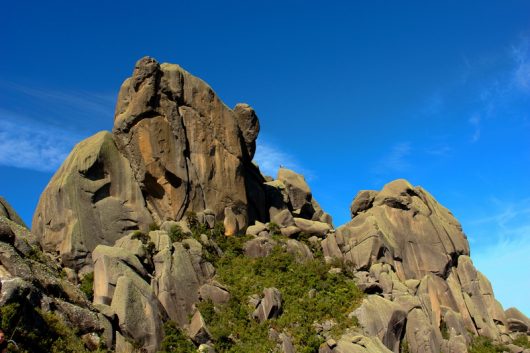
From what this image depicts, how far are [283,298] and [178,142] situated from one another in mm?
18392

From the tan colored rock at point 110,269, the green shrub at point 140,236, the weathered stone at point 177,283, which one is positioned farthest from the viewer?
the green shrub at point 140,236

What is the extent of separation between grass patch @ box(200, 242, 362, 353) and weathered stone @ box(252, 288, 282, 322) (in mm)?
584

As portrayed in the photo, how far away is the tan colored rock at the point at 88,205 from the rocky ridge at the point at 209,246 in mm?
114

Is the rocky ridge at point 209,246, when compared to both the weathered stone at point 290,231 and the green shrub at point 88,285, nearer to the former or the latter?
the weathered stone at point 290,231

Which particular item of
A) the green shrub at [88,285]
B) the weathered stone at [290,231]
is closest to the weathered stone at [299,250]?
the weathered stone at [290,231]

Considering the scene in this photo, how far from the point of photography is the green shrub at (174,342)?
37750 mm

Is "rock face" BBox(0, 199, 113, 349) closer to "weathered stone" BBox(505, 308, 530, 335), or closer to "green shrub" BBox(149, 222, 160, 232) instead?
"green shrub" BBox(149, 222, 160, 232)

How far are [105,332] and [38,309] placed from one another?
602cm

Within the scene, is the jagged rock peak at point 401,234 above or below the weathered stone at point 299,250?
above

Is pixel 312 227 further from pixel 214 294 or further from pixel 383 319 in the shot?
pixel 214 294

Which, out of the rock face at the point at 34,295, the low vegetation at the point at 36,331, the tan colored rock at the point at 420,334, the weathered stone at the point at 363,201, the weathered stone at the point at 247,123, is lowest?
the low vegetation at the point at 36,331

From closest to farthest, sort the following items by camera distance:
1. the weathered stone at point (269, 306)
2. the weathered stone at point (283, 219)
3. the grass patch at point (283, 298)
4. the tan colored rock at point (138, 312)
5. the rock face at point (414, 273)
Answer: the tan colored rock at point (138, 312) < the grass patch at point (283, 298) < the weathered stone at point (269, 306) < the rock face at point (414, 273) < the weathered stone at point (283, 219)

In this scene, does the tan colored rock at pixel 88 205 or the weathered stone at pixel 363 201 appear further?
the weathered stone at pixel 363 201

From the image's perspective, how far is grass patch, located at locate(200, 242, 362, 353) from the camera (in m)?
42.3
